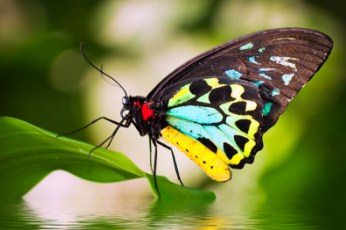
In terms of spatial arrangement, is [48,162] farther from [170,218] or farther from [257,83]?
[257,83]

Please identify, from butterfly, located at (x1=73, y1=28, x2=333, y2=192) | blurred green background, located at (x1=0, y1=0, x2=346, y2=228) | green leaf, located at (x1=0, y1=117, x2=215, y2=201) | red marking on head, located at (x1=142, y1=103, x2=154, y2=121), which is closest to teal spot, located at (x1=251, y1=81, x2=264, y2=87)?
butterfly, located at (x1=73, y1=28, x2=333, y2=192)

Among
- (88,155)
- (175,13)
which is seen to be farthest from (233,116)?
(175,13)

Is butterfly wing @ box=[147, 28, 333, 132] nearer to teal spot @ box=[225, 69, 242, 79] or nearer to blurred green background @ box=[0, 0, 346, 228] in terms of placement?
teal spot @ box=[225, 69, 242, 79]

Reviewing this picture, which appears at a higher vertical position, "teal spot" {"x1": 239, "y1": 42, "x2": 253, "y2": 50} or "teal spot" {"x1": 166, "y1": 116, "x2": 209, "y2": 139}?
"teal spot" {"x1": 239, "y1": 42, "x2": 253, "y2": 50}

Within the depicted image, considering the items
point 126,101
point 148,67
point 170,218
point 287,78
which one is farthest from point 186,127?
point 148,67

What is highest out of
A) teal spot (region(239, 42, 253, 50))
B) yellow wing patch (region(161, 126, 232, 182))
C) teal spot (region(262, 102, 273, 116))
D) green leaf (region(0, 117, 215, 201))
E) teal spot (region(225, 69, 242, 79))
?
teal spot (region(239, 42, 253, 50))

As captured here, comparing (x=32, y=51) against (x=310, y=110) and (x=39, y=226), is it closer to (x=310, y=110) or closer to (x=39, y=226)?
(x=310, y=110)

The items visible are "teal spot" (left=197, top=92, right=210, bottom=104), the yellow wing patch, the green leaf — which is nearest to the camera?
the green leaf

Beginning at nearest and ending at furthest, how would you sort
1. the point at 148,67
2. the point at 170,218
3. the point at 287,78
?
the point at 170,218 < the point at 287,78 < the point at 148,67
